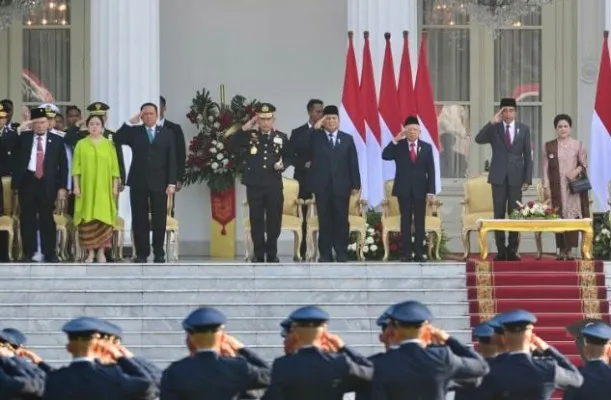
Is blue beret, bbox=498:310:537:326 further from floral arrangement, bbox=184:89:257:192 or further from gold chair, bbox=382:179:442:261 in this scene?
floral arrangement, bbox=184:89:257:192

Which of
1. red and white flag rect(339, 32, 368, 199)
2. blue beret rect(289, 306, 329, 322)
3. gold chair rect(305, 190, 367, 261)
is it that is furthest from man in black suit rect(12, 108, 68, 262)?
blue beret rect(289, 306, 329, 322)

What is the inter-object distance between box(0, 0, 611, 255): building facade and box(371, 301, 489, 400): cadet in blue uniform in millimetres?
15099

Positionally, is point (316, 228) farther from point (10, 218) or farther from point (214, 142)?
point (214, 142)

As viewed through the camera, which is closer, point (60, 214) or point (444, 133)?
point (60, 214)

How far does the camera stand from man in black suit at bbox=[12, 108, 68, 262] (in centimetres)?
2241

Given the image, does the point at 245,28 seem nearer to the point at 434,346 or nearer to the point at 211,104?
the point at 211,104

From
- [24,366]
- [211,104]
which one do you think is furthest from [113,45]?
[24,366]

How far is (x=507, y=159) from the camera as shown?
76.2ft

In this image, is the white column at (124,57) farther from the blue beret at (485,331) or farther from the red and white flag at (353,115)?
the blue beret at (485,331)

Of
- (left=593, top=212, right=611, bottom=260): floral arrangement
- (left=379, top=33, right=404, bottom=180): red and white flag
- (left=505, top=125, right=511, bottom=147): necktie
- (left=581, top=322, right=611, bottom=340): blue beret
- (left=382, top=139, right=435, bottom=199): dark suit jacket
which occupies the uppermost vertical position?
(left=379, top=33, right=404, bottom=180): red and white flag

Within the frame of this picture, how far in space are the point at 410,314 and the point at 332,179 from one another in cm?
1071

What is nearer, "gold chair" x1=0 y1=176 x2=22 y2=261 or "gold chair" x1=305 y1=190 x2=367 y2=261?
"gold chair" x1=0 y1=176 x2=22 y2=261

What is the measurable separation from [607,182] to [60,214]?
6.73 m

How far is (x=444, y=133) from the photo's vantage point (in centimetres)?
2861
